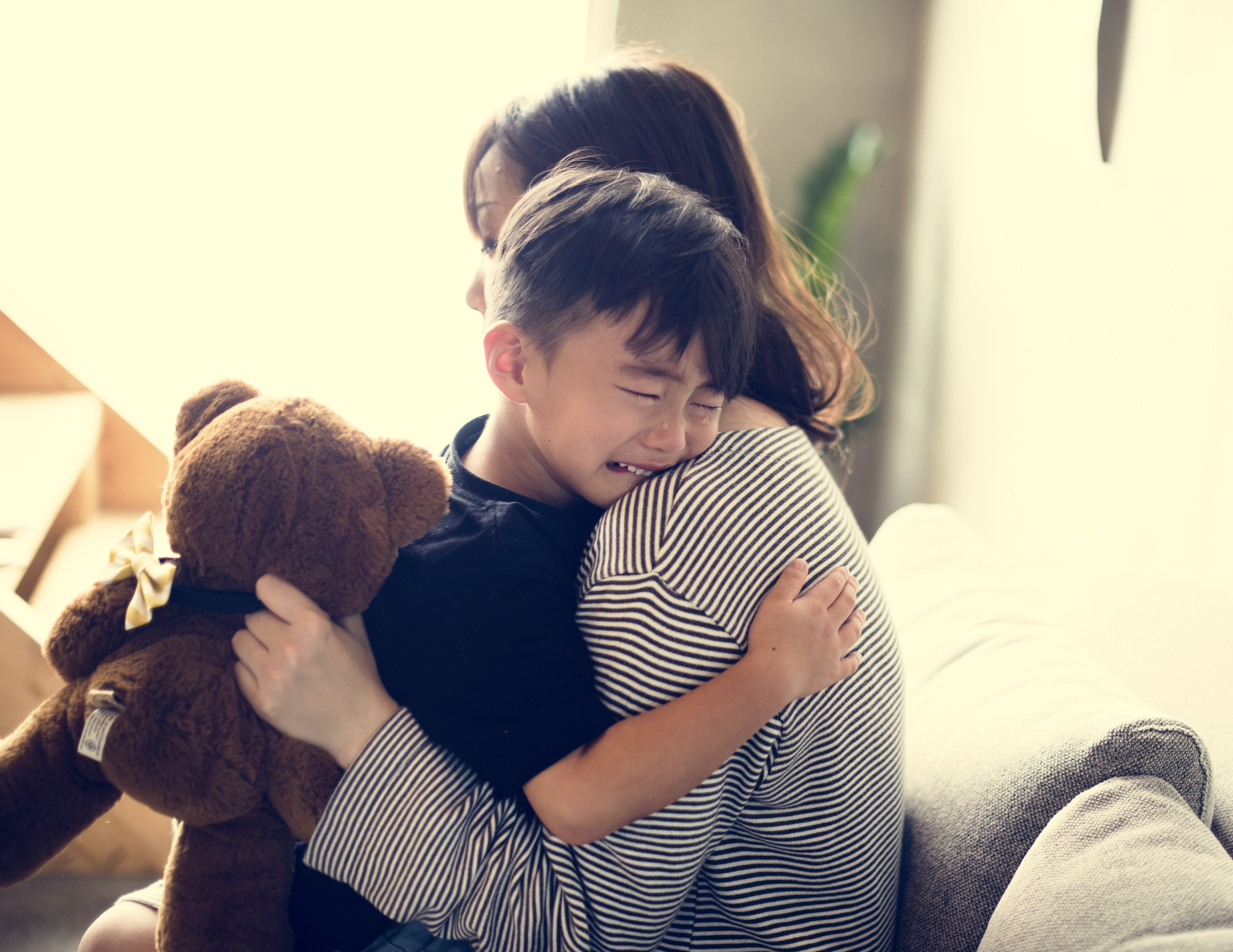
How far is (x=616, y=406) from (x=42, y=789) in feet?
1.80

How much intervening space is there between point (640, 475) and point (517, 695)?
255 millimetres

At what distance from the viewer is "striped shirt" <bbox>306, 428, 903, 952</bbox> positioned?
657 mm

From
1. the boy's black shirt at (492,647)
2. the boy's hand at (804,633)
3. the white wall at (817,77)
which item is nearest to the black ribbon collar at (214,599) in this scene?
the boy's black shirt at (492,647)

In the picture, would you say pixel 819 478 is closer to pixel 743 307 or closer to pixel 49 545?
pixel 743 307

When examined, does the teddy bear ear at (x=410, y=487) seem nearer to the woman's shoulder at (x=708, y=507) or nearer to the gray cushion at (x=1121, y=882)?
the woman's shoulder at (x=708, y=507)

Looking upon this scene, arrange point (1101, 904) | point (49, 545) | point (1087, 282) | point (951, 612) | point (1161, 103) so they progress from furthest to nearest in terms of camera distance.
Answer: point (49, 545) → point (1087, 282) → point (1161, 103) → point (951, 612) → point (1101, 904)

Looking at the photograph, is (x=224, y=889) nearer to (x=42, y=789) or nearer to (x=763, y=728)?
(x=42, y=789)

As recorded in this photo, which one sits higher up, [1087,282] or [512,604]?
[1087,282]

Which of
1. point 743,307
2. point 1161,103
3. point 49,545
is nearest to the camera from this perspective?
point 743,307

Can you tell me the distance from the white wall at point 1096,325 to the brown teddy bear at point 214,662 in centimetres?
75

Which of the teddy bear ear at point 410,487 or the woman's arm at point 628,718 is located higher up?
the teddy bear ear at point 410,487

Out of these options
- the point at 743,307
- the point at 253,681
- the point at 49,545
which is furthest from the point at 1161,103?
the point at 49,545

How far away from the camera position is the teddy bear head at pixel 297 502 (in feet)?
2.10

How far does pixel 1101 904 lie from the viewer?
55 cm
